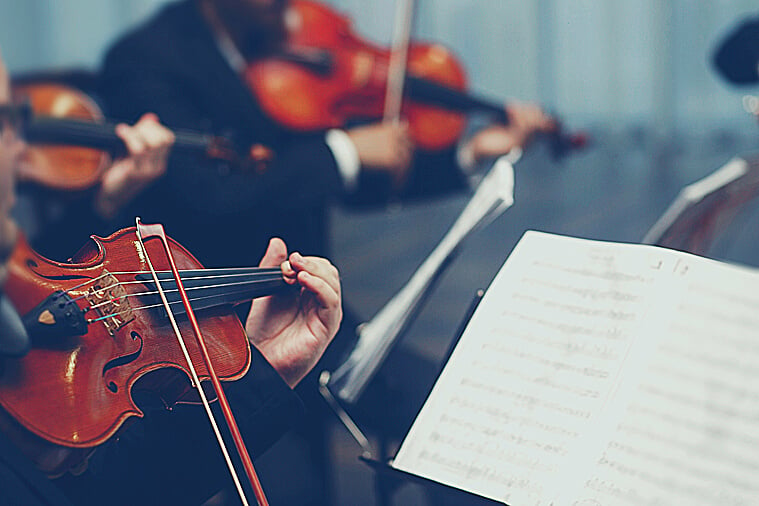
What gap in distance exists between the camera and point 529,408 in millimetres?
496

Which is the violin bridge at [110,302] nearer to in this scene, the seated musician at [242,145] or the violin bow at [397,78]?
the seated musician at [242,145]

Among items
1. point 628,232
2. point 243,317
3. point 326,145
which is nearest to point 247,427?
point 243,317

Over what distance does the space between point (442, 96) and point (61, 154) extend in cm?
101

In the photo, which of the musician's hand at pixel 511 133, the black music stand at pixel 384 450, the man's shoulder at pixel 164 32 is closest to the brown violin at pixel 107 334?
the black music stand at pixel 384 450

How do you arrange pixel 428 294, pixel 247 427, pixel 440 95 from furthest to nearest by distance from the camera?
pixel 440 95 < pixel 428 294 < pixel 247 427

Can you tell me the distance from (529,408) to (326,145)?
72 centimetres

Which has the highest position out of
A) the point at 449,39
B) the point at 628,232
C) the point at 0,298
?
the point at 0,298

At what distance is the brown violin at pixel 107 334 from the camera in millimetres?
358

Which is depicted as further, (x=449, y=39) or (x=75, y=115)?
(x=449, y=39)

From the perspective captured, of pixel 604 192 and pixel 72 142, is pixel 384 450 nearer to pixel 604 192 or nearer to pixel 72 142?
pixel 72 142

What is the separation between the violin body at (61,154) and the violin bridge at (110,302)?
0.29 feet

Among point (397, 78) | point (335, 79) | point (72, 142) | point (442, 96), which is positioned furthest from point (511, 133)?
point (72, 142)

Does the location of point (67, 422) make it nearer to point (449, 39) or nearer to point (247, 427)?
point (247, 427)

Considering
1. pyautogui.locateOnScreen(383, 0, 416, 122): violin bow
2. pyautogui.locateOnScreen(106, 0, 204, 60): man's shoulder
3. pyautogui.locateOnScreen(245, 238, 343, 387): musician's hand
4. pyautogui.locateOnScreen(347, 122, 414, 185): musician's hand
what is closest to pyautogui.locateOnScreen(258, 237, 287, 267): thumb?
pyautogui.locateOnScreen(245, 238, 343, 387): musician's hand
